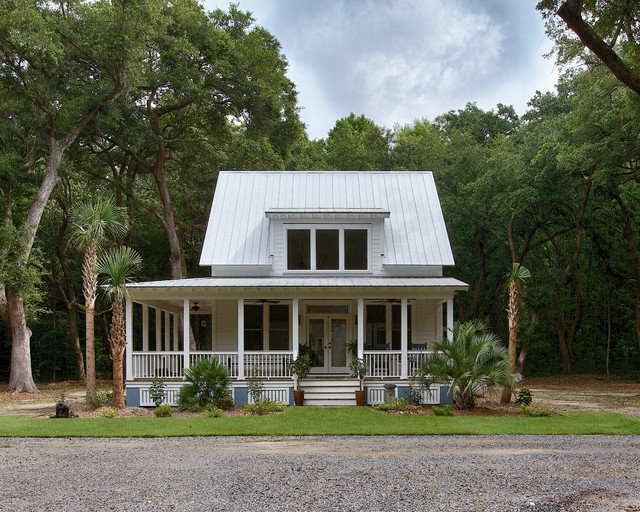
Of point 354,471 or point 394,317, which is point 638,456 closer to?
point 354,471

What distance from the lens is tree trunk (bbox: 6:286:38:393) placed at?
2425cm

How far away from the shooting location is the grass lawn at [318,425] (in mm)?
12623

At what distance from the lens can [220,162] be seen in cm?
3047

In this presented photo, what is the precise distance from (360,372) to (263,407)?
3.04 metres

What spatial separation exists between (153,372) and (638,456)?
12337 mm

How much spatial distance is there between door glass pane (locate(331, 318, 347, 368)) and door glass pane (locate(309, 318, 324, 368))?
0.34m

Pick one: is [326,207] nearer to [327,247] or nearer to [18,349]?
[327,247]

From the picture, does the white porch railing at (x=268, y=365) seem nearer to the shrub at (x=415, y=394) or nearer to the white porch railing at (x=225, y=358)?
the white porch railing at (x=225, y=358)

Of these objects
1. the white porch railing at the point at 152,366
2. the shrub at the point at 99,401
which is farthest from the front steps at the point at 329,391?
the shrub at the point at 99,401

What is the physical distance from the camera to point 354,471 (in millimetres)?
8969

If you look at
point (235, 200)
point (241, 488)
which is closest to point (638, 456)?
point (241, 488)

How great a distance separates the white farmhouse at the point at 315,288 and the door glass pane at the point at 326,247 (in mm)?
31

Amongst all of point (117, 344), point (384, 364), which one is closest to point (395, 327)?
point (384, 364)

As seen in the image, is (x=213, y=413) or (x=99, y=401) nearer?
(x=213, y=413)
